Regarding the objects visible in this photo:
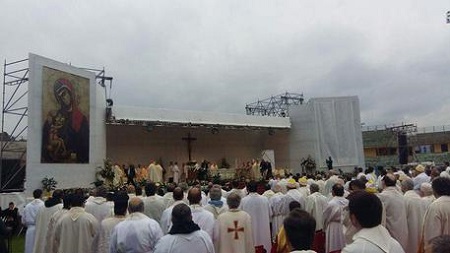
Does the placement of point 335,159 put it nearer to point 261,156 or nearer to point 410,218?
point 261,156

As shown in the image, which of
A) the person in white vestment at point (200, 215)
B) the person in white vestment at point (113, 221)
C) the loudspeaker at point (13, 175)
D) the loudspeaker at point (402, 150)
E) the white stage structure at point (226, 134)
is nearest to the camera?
the person in white vestment at point (113, 221)

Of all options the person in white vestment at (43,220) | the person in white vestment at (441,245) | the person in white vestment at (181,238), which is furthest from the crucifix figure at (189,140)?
the person in white vestment at (441,245)

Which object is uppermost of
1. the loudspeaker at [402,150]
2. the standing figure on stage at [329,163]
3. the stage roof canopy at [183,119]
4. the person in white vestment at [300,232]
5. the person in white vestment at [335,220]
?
the stage roof canopy at [183,119]

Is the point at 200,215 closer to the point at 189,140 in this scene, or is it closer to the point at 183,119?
the point at 183,119

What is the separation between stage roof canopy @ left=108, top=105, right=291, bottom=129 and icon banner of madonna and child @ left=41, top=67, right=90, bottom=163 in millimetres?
2427

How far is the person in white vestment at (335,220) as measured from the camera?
682 centimetres

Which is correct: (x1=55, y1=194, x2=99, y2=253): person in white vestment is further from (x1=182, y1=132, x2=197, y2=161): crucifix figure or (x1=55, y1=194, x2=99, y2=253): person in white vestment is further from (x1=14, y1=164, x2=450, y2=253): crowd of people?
(x1=182, y1=132, x2=197, y2=161): crucifix figure

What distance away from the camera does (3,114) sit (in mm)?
16609

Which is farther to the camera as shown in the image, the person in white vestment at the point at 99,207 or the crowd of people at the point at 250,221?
the person in white vestment at the point at 99,207

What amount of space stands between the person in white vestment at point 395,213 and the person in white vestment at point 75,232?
440 centimetres

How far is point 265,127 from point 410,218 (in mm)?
20871

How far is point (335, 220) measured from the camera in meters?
6.99

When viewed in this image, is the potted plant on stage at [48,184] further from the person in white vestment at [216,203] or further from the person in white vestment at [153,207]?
the person in white vestment at [216,203]

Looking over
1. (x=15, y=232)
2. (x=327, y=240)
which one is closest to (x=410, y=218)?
(x=327, y=240)
